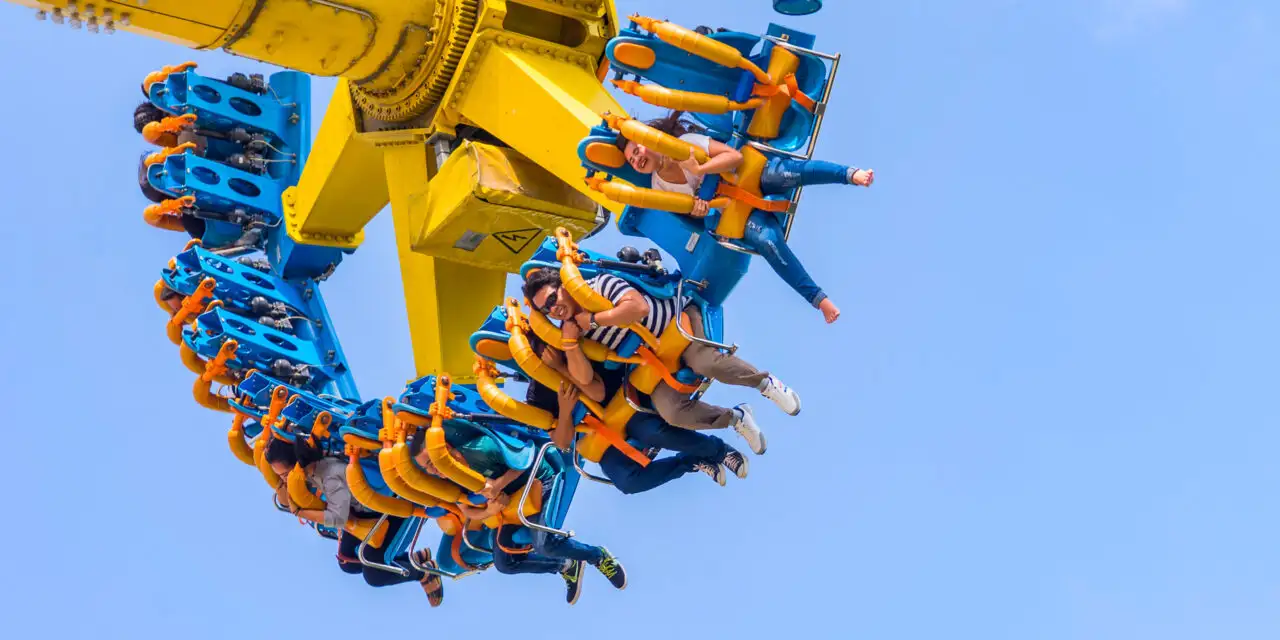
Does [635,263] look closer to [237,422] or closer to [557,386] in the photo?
[557,386]

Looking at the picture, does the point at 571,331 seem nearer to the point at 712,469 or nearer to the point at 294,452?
the point at 712,469

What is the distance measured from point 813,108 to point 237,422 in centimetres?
719

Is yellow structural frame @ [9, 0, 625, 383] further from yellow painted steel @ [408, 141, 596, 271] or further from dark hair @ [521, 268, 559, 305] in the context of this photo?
dark hair @ [521, 268, 559, 305]

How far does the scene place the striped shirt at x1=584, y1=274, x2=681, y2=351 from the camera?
13.9m

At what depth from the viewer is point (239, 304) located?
62.0ft

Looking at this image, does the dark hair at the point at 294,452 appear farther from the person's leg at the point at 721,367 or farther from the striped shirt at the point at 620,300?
the person's leg at the point at 721,367

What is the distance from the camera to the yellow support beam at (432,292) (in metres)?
16.7

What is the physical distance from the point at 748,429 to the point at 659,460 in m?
0.97

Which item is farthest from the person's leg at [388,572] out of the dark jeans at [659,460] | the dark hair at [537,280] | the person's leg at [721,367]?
the person's leg at [721,367]

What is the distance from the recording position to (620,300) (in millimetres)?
13797

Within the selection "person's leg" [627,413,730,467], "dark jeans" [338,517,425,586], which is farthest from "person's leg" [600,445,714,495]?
"dark jeans" [338,517,425,586]

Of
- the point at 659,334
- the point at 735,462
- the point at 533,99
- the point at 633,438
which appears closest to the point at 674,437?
the point at 633,438

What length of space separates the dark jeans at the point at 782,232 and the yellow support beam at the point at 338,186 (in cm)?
459

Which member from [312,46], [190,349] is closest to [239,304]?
[190,349]
